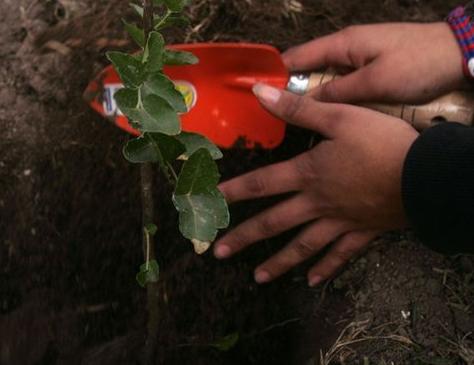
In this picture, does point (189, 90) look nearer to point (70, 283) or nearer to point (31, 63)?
point (31, 63)

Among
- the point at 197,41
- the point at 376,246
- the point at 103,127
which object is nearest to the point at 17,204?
the point at 103,127

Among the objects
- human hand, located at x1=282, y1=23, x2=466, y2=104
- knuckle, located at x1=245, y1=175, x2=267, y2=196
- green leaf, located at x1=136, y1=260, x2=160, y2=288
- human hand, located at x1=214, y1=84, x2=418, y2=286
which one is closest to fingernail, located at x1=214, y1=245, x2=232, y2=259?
human hand, located at x1=214, y1=84, x2=418, y2=286

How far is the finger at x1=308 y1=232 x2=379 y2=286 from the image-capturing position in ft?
3.86

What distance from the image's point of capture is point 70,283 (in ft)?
3.66

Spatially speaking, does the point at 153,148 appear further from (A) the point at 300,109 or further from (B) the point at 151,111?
(A) the point at 300,109

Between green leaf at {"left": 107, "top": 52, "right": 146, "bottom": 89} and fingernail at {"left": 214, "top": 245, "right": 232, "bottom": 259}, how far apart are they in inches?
24.0

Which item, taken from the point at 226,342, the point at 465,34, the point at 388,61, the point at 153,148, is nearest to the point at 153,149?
the point at 153,148

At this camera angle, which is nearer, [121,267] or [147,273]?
[147,273]

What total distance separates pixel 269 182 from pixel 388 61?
31 cm

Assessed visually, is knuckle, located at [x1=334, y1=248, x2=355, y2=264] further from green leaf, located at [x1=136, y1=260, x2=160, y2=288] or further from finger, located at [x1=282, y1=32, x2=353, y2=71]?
green leaf, located at [x1=136, y1=260, x2=160, y2=288]

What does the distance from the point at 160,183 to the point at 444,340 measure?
0.56m

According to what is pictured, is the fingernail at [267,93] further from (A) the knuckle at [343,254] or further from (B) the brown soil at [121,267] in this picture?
(A) the knuckle at [343,254]

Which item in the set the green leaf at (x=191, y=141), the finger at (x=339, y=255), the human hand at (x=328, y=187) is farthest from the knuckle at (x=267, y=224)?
the green leaf at (x=191, y=141)

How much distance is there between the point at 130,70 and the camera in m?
0.60
